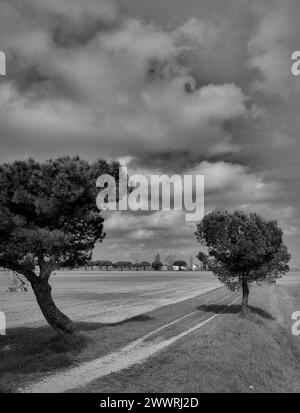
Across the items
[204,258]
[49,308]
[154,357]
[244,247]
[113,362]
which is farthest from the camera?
[204,258]

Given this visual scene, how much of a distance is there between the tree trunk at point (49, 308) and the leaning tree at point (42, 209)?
48mm

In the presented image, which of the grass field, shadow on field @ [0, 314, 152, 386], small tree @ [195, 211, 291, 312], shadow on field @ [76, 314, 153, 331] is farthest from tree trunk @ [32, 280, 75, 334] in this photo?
small tree @ [195, 211, 291, 312]

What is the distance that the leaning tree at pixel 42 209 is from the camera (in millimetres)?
18625

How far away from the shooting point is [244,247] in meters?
35.2

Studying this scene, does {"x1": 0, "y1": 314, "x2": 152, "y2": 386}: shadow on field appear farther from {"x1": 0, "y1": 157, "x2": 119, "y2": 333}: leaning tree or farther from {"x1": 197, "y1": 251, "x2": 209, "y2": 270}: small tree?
{"x1": 197, "y1": 251, "x2": 209, "y2": 270}: small tree

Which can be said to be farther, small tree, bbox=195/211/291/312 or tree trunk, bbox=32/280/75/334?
small tree, bbox=195/211/291/312

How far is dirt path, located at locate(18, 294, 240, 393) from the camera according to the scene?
557 inches

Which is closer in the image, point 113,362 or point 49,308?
point 113,362

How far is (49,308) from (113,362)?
5.37 metres

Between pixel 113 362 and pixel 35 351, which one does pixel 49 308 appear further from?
pixel 113 362

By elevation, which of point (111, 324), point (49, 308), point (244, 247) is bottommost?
point (111, 324)

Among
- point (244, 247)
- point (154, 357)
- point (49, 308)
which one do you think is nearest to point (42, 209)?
point (49, 308)

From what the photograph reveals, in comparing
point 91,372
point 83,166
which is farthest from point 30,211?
point 91,372

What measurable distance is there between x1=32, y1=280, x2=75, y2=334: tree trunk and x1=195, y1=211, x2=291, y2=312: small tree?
17779mm
